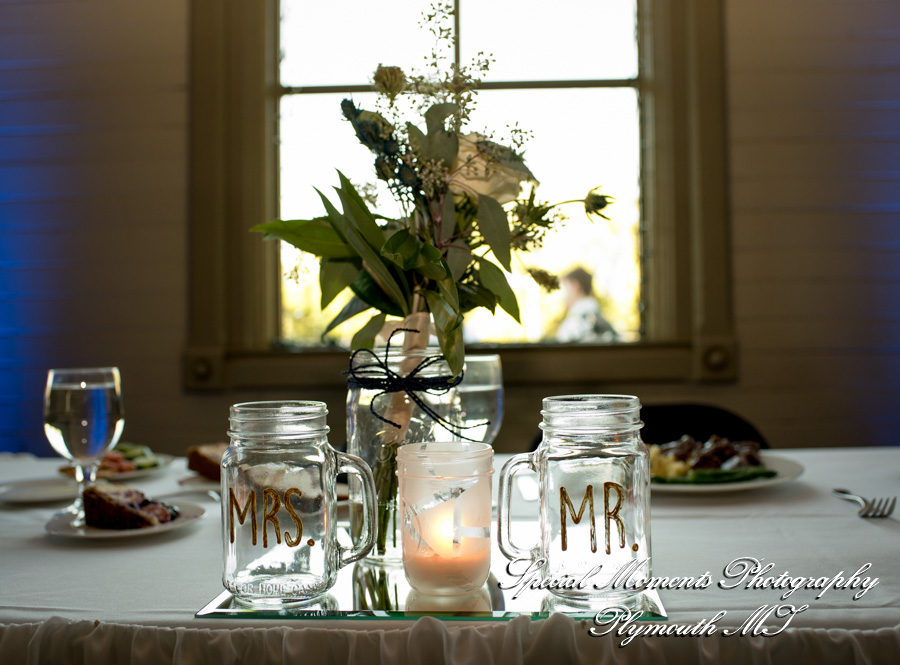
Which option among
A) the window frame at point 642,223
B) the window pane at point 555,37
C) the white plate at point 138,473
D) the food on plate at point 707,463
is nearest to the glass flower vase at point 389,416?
the food on plate at point 707,463

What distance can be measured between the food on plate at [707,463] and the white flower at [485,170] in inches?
21.7

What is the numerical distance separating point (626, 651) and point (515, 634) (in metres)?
0.09

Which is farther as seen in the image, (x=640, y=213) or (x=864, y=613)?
(x=640, y=213)

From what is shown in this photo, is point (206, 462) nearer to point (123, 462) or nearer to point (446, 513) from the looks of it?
point (123, 462)

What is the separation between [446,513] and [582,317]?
8.17ft

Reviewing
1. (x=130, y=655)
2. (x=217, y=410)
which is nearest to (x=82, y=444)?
(x=130, y=655)

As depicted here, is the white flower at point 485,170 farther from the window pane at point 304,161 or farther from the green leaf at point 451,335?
the window pane at point 304,161

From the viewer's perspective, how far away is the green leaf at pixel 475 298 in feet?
2.89

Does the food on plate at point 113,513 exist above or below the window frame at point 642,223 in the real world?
below

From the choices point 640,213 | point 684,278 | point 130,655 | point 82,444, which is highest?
point 640,213

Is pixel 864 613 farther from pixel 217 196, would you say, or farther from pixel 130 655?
pixel 217 196

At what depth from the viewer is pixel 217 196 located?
3016mm

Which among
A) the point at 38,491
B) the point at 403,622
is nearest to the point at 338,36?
the point at 38,491

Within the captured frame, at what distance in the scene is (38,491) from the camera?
120 cm
